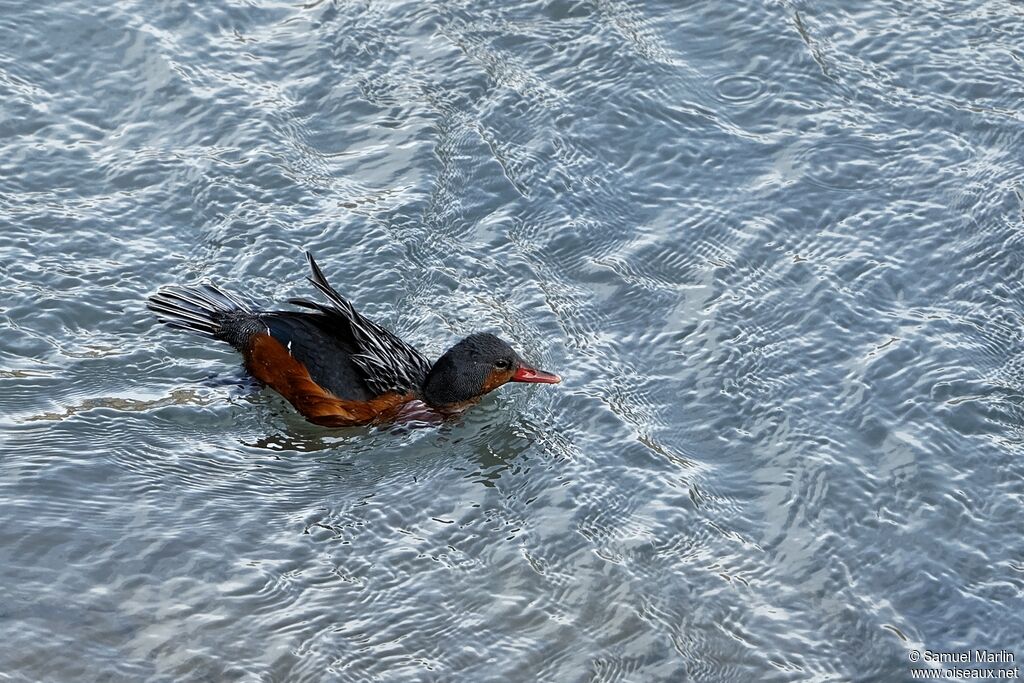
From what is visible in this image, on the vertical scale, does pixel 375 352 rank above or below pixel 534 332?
above

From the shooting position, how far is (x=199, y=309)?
8.20m

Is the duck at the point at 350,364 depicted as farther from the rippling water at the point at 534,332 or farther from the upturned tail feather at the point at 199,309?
the rippling water at the point at 534,332

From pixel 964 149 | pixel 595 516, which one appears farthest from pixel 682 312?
pixel 964 149

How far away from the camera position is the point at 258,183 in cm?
933

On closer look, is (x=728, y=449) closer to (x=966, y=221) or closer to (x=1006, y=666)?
(x=1006, y=666)

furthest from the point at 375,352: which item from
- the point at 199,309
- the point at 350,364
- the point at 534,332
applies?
the point at 199,309

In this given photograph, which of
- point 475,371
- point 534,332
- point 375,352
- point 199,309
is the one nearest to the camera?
point 475,371

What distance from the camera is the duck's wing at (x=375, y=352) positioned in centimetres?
790

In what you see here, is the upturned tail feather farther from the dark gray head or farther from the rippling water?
the dark gray head

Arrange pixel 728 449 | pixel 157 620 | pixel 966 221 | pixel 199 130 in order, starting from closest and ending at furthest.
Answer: pixel 157 620, pixel 728 449, pixel 966 221, pixel 199 130

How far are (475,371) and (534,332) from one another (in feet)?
2.03

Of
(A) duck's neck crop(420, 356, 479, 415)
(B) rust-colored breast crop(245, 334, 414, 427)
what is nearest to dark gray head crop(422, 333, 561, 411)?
(A) duck's neck crop(420, 356, 479, 415)

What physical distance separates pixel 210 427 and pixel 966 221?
16.4 feet

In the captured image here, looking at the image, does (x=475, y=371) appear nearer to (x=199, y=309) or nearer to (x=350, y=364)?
(x=350, y=364)
